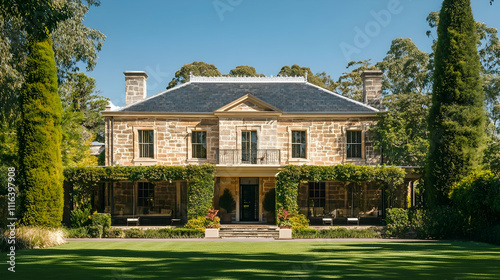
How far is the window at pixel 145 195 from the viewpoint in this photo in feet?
83.5

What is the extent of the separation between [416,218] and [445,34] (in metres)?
7.82

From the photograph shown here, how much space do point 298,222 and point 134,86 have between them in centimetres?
1203

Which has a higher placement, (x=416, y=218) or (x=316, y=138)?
(x=316, y=138)

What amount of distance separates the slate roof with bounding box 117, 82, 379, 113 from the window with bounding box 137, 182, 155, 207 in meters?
3.98

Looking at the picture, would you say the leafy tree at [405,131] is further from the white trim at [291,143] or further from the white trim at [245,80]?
the white trim at [245,80]

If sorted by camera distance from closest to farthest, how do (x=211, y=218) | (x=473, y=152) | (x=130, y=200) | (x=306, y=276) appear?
(x=306, y=276) → (x=473, y=152) → (x=211, y=218) → (x=130, y=200)

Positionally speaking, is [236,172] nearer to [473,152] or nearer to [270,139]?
[270,139]

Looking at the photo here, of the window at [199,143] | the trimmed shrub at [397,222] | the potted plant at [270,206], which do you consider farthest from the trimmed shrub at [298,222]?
the window at [199,143]

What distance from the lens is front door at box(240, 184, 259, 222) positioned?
25297 millimetres

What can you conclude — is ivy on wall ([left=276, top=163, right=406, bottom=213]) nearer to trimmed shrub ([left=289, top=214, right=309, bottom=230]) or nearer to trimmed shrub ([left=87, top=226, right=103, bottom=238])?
trimmed shrub ([left=289, top=214, right=309, bottom=230])

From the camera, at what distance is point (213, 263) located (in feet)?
35.4

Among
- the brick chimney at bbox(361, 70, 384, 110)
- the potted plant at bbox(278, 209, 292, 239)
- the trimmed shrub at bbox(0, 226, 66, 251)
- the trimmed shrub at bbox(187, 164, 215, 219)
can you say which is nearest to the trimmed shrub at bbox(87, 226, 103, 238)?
the trimmed shrub at bbox(187, 164, 215, 219)

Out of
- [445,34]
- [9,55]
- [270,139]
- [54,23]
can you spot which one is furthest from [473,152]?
[9,55]

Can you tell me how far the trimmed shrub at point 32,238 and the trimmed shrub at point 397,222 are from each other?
13146 mm
